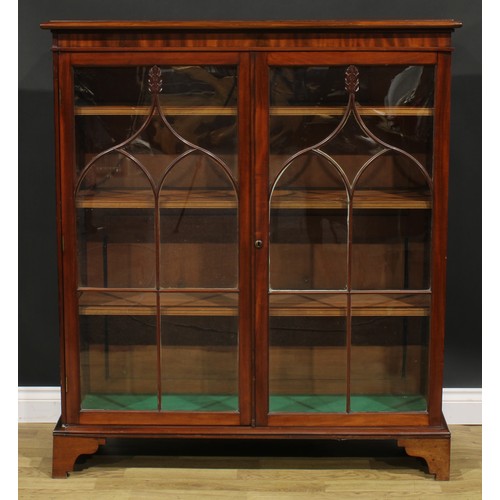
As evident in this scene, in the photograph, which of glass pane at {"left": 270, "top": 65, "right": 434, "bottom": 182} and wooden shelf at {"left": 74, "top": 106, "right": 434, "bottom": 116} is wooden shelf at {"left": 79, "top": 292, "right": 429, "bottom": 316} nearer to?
glass pane at {"left": 270, "top": 65, "right": 434, "bottom": 182}

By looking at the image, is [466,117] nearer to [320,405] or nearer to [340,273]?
[340,273]

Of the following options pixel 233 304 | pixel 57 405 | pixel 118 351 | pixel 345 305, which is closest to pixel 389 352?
pixel 345 305

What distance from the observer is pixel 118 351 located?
2148 millimetres

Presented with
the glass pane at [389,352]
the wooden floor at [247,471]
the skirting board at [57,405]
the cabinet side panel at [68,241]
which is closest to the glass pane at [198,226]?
the cabinet side panel at [68,241]

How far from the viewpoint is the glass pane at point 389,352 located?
212 centimetres

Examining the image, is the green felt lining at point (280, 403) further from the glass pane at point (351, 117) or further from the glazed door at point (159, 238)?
the glass pane at point (351, 117)

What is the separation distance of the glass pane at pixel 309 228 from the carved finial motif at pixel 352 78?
0.18 m

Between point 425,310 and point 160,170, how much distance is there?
73cm

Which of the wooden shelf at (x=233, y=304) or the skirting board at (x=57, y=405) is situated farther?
the skirting board at (x=57, y=405)

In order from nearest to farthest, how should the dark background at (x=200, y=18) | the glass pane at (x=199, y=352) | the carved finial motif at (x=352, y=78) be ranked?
1. the carved finial motif at (x=352, y=78)
2. the glass pane at (x=199, y=352)
3. the dark background at (x=200, y=18)

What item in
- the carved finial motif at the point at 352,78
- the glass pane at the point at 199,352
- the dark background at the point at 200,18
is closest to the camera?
the carved finial motif at the point at 352,78

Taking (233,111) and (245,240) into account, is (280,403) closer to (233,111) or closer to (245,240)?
(245,240)

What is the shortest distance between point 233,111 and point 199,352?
60cm

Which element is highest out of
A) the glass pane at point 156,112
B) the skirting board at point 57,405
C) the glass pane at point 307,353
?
the glass pane at point 156,112
